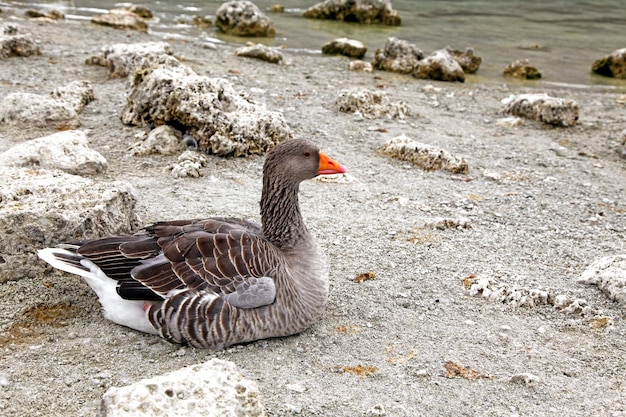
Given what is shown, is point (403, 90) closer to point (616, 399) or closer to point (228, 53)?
point (228, 53)

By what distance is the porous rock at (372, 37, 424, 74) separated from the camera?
16484 millimetres

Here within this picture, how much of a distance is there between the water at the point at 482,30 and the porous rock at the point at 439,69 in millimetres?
896

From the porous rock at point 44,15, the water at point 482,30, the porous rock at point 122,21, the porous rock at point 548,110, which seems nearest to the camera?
the porous rock at point 548,110

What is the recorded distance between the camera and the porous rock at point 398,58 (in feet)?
54.1

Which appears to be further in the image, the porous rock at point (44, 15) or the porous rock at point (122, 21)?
the porous rock at point (44, 15)

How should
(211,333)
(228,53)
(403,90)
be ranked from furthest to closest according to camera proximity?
1. (228,53)
2. (403,90)
3. (211,333)

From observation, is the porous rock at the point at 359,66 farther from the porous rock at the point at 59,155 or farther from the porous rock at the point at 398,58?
the porous rock at the point at 59,155

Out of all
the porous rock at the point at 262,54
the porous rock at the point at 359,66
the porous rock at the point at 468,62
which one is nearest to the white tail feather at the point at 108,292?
the porous rock at the point at 262,54

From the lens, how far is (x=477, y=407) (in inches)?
179

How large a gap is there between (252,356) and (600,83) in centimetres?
1497

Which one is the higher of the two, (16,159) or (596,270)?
(16,159)

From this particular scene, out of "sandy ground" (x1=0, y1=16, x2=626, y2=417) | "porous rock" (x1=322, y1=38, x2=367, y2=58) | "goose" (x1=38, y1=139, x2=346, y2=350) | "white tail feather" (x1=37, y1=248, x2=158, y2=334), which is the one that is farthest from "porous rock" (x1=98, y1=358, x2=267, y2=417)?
"porous rock" (x1=322, y1=38, x2=367, y2=58)

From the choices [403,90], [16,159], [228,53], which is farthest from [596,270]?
[228,53]

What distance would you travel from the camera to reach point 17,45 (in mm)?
13680
